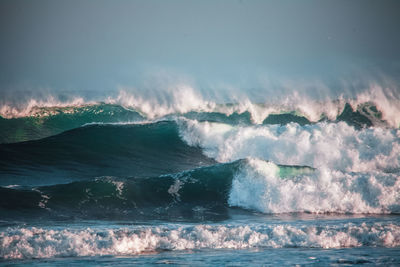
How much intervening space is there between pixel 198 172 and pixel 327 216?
438cm

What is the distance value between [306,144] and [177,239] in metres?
12.0

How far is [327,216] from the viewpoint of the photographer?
43.2 feet

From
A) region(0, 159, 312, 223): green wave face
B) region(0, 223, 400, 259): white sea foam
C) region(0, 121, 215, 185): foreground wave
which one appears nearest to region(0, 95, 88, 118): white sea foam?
region(0, 121, 215, 185): foreground wave

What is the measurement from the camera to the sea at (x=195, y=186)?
30.2 feet

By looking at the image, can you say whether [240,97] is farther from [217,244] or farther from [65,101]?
[217,244]

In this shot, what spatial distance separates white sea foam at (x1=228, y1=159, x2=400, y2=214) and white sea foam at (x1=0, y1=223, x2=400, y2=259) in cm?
296

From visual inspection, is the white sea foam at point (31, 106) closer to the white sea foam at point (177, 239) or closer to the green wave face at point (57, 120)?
the green wave face at point (57, 120)

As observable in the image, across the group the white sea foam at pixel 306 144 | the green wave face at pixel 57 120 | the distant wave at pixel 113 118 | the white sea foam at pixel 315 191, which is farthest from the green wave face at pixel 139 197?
the green wave face at pixel 57 120

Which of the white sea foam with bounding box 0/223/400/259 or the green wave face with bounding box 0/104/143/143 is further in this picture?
the green wave face with bounding box 0/104/143/143

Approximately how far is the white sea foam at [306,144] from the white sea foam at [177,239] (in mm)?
9417

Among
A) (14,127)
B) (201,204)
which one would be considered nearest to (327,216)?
(201,204)

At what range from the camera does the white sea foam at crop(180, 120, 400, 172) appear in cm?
2033

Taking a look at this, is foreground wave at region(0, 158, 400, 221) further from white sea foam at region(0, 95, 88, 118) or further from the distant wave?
white sea foam at region(0, 95, 88, 118)

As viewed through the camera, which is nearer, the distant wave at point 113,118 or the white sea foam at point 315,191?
the white sea foam at point 315,191
